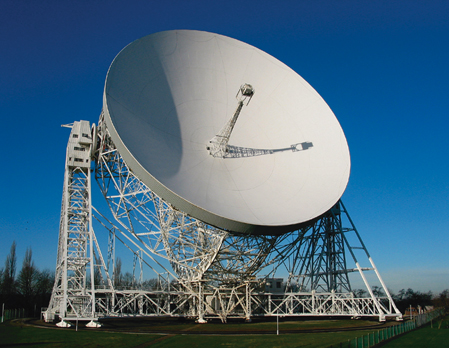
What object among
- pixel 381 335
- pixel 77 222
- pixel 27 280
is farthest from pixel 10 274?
pixel 381 335

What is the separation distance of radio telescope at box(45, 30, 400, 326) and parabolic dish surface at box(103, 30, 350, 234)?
3.3 inches

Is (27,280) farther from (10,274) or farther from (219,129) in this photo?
(219,129)

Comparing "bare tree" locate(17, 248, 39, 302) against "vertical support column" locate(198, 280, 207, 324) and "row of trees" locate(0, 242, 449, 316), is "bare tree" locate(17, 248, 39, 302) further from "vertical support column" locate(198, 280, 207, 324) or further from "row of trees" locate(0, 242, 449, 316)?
"vertical support column" locate(198, 280, 207, 324)

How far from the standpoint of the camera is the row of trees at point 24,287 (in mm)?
62250

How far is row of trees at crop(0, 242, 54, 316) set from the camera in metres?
62.2

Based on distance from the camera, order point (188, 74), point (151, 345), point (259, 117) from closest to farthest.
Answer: point (151, 345) → point (188, 74) → point (259, 117)

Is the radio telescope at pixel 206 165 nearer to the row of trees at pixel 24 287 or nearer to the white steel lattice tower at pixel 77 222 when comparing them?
the white steel lattice tower at pixel 77 222

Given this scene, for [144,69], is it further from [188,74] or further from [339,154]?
[339,154]

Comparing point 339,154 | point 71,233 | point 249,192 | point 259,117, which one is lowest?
point 71,233

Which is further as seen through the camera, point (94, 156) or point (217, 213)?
point (94, 156)

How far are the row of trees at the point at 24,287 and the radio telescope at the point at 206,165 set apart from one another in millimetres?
34735

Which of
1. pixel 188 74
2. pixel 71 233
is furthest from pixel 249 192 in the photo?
pixel 71 233

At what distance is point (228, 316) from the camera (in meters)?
35.1

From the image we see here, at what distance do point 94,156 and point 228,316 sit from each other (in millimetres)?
17721
